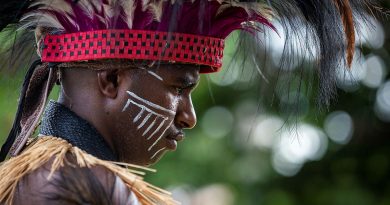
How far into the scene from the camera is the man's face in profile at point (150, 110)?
11.0ft

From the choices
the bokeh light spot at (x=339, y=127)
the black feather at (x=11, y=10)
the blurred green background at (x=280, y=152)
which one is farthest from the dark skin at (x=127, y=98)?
the bokeh light spot at (x=339, y=127)

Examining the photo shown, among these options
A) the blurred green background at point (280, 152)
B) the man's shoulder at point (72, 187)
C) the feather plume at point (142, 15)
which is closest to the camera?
the man's shoulder at point (72, 187)

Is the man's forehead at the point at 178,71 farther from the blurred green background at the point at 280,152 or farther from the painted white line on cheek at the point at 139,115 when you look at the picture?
the blurred green background at the point at 280,152

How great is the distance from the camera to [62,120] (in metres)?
3.33

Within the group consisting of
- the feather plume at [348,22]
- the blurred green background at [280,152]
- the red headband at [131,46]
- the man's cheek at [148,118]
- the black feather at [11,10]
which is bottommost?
the blurred green background at [280,152]

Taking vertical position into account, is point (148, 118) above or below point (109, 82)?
below

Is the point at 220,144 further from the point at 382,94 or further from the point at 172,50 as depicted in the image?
the point at 172,50

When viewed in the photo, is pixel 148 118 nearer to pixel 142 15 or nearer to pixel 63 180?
pixel 142 15

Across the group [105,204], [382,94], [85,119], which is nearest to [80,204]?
[105,204]

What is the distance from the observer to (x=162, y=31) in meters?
3.33

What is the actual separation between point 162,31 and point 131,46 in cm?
12

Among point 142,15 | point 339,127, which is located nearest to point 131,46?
point 142,15

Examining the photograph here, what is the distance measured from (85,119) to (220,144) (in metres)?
5.86

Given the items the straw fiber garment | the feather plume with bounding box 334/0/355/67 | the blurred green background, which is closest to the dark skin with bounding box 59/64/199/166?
the straw fiber garment
